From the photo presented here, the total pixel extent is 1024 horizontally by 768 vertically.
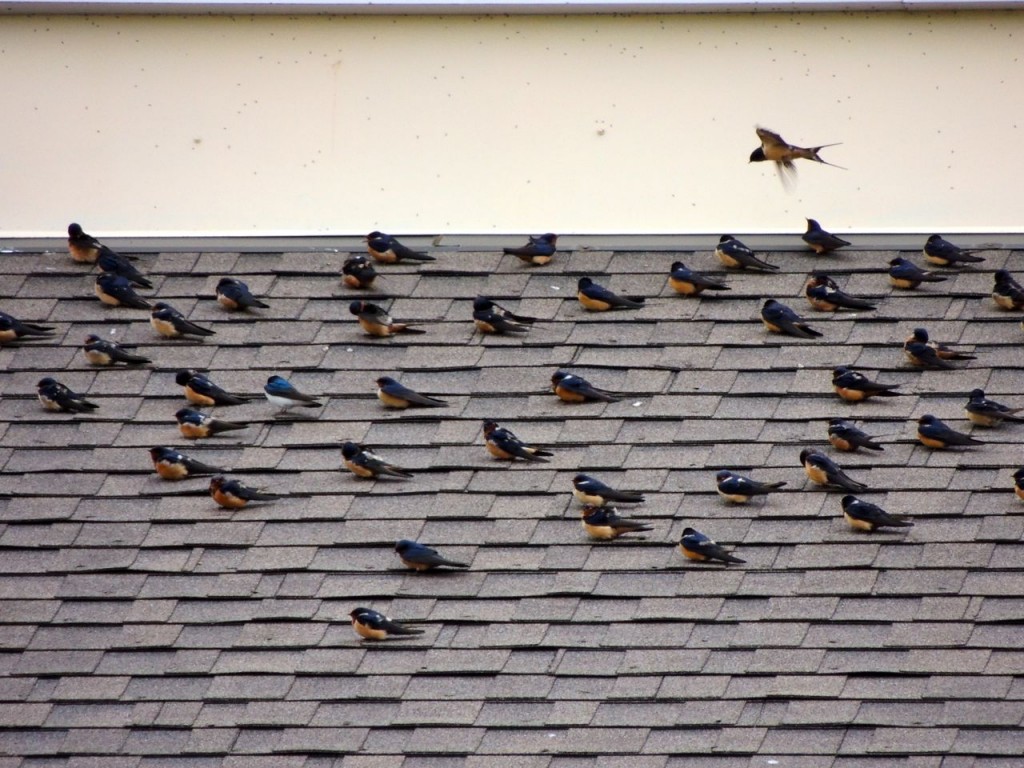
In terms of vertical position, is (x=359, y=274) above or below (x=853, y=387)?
below

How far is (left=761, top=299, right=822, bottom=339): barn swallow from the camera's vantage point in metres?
10.7

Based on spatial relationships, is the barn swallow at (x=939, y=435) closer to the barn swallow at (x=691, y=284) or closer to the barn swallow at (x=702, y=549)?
the barn swallow at (x=702, y=549)

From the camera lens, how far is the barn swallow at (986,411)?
10020mm

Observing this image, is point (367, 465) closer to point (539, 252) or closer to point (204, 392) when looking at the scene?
point (204, 392)

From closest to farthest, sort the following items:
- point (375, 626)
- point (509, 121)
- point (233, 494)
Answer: point (375, 626), point (233, 494), point (509, 121)

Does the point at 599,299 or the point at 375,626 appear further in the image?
the point at 599,299

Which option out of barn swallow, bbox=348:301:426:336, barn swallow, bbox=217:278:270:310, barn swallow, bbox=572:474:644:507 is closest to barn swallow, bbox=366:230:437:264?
barn swallow, bbox=348:301:426:336

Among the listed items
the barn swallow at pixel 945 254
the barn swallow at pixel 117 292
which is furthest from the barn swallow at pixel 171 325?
the barn swallow at pixel 945 254

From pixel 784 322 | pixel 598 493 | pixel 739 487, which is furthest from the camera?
pixel 784 322

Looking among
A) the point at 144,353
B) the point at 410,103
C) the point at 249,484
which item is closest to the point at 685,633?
the point at 249,484

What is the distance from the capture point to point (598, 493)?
9.48m

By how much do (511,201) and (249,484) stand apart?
2.94 meters

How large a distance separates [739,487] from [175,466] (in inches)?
109

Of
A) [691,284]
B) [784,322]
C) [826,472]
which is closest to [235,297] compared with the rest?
[691,284]
